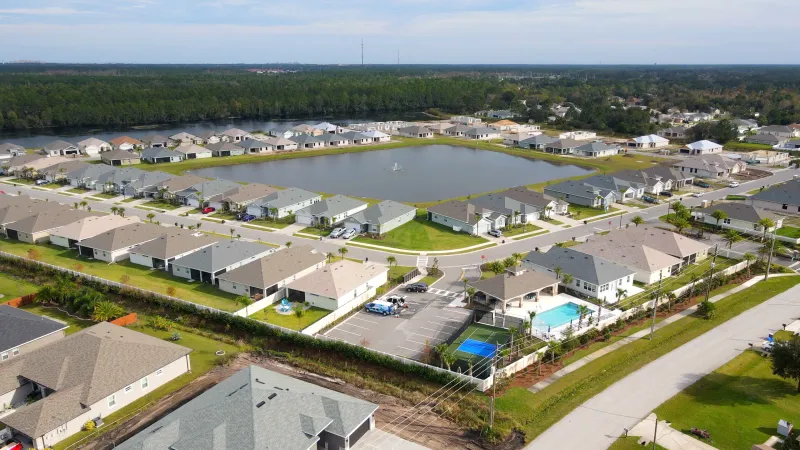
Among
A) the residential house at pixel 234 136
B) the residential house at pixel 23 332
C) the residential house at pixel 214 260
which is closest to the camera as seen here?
→ the residential house at pixel 23 332

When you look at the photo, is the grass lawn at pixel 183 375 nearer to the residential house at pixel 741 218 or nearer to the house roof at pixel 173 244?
the house roof at pixel 173 244

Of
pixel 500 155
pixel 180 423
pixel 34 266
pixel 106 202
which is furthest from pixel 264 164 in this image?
pixel 180 423

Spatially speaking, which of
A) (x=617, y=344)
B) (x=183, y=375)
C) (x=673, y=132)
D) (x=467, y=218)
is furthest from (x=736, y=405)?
(x=673, y=132)

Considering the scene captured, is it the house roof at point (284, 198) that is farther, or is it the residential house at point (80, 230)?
the house roof at point (284, 198)

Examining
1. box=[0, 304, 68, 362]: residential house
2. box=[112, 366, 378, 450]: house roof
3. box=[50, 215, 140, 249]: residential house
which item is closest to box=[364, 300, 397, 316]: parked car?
box=[112, 366, 378, 450]: house roof

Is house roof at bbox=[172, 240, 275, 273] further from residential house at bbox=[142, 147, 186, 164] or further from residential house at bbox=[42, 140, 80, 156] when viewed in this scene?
residential house at bbox=[42, 140, 80, 156]

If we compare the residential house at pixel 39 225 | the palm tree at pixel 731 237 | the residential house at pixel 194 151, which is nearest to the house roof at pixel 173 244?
the residential house at pixel 39 225
